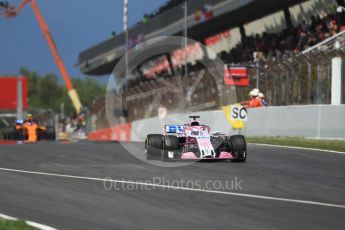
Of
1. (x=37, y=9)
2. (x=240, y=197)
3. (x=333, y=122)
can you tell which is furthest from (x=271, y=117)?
(x=37, y=9)

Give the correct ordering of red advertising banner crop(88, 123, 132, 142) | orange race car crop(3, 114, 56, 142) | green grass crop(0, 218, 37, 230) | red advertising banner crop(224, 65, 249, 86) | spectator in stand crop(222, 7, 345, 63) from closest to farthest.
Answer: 1. green grass crop(0, 218, 37, 230)
2. red advertising banner crop(224, 65, 249, 86)
3. orange race car crop(3, 114, 56, 142)
4. spectator in stand crop(222, 7, 345, 63)
5. red advertising banner crop(88, 123, 132, 142)

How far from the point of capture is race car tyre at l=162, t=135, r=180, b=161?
48.1ft

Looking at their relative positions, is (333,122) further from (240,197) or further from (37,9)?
(37,9)

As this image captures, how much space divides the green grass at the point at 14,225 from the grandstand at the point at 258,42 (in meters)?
16.2

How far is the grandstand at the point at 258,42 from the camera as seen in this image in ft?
79.8

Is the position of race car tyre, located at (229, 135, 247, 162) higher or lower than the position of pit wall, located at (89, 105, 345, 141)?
lower

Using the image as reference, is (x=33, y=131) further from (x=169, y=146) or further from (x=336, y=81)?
(x=169, y=146)

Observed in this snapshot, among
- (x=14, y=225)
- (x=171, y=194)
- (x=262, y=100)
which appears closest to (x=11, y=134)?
(x=262, y=100)

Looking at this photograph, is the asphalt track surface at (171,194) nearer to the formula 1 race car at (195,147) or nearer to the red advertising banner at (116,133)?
the formula 1 race car at (195,147)

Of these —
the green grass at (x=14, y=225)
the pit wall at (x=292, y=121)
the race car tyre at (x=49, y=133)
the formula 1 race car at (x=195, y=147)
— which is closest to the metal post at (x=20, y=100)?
the pit wall at (x=292, y=121)

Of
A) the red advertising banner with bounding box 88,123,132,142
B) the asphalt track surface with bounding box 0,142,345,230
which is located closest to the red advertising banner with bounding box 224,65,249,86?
the red advertising banner with bounding box 88,123,132,142

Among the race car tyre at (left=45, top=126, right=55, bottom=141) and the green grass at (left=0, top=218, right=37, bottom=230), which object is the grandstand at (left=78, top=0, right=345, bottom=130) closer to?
the race car tyre at (left=45, top=126, right=55, bottom=141)

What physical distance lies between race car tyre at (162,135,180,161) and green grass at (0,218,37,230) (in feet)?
23.1

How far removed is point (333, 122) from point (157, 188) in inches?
460
